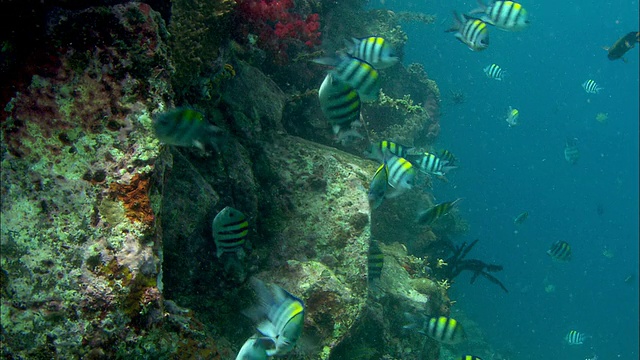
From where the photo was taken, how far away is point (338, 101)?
3012 mm

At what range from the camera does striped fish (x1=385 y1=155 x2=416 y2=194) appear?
4.35m

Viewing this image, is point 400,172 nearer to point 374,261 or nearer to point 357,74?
point 374,261

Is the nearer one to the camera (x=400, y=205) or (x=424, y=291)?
(x=424, y=291)

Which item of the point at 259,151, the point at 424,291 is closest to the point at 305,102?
the point at 259,151

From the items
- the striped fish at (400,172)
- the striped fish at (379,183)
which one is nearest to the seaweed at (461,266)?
the striped fish at (400,172)

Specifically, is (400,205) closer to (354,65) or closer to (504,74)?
(504,74)

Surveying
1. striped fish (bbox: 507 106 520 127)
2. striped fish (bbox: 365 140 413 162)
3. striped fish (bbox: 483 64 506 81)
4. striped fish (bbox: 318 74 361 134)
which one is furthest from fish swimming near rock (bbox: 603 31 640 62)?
striped fish (bbox: 318 74 361 134)

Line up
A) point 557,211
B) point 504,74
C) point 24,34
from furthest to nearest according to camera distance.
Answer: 1. point 557,211
2. point 504,74
3. point 24,34

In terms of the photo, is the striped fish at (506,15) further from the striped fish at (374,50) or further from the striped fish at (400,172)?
the striped fish at (400,172)

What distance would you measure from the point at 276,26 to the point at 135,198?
3.89m

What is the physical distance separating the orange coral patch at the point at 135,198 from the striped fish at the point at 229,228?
0.90 meters

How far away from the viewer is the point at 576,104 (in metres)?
102

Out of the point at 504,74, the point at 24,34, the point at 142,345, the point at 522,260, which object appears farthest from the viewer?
the point at 522,260

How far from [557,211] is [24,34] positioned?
10137 cm
